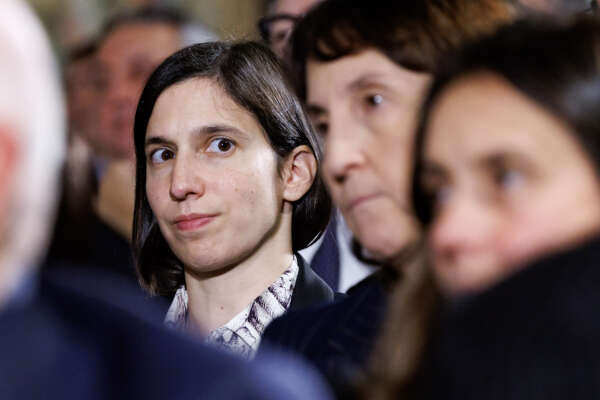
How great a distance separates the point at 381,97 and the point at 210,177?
1.44 feet

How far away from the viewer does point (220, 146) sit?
1.99 meters

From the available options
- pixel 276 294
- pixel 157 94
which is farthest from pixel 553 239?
pixel 157 94

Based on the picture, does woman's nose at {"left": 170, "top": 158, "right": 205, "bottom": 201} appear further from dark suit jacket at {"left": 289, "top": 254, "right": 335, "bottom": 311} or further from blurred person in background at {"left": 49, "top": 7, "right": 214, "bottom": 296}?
blurred person in background at {"left": 49, "top": 7, "right": 214, "bottom": 296}

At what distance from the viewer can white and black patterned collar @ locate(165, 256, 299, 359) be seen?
6.33 ft

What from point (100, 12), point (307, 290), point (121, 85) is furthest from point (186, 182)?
point (100, 12)

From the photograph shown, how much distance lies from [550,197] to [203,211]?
94 cm

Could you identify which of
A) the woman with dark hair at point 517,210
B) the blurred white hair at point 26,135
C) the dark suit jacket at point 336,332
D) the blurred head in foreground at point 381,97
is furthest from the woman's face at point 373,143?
the blurred white hair at point 26,135

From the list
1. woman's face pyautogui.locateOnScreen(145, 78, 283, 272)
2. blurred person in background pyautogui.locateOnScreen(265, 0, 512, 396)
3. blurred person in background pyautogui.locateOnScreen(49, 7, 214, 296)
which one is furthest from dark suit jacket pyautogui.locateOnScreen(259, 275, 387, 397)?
blurred person in background pyautogui.locateOnScreen(49, 7, 214, 296)

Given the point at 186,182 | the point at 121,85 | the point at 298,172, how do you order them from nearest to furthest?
the point at 186,182 → the point at 298,172 → the point at 121,85

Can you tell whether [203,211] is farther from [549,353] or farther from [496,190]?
[549,353]

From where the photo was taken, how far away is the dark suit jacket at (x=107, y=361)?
3.10 ft

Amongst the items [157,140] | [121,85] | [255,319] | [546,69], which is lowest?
[255,319]

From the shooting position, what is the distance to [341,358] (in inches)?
65.3

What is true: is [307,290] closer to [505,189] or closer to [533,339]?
[505,189]
